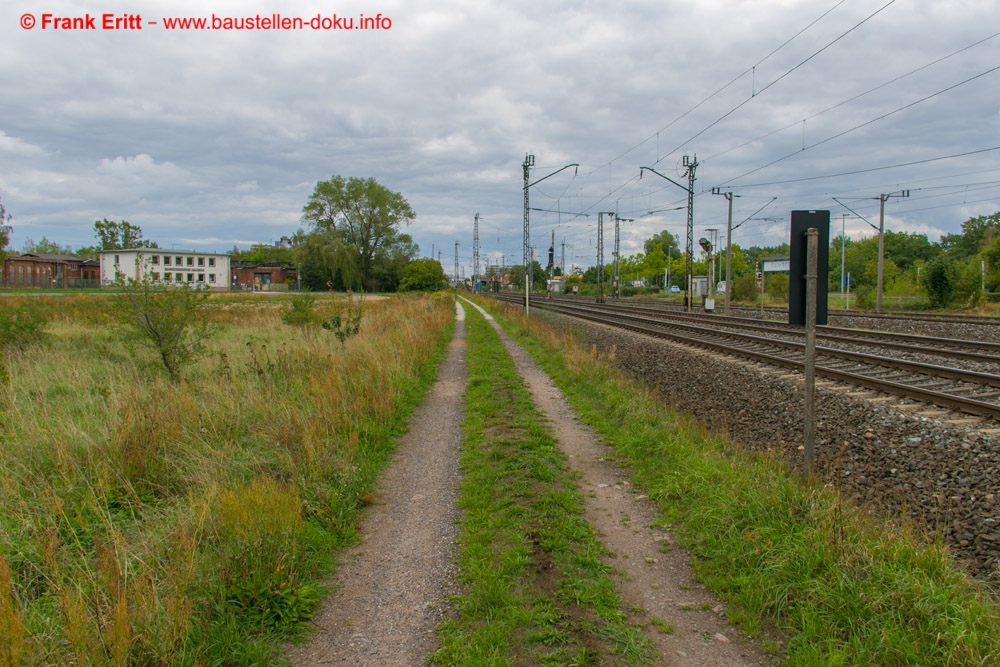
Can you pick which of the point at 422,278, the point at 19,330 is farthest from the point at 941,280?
the point at 422,278

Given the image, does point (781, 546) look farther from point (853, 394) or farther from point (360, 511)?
point (853, 394)

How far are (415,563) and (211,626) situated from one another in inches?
59.6

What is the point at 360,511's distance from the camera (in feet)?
18.5

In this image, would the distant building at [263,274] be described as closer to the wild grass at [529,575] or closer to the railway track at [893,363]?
the railway track at [893,363]

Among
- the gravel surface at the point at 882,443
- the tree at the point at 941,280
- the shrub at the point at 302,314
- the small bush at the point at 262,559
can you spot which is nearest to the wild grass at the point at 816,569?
the gravel surface at the point at 882,443

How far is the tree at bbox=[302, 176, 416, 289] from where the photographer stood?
299 feet

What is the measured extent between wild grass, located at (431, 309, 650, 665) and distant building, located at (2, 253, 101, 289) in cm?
9754

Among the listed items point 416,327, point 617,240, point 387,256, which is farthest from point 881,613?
point 387,256

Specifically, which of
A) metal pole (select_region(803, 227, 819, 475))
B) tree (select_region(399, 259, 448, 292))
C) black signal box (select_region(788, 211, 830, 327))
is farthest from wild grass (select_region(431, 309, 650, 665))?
tree (select_region(399, 259, 448, 292))

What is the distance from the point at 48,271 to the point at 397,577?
4859 inches

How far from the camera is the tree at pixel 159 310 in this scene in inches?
362

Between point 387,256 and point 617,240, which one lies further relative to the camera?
point 387,256

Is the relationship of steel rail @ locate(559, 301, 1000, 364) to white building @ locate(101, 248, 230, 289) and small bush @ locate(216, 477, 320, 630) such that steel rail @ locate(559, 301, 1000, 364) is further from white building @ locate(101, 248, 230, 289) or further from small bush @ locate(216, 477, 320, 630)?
white building @ locate(101, 248, 230, 289)

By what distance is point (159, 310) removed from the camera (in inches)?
372
